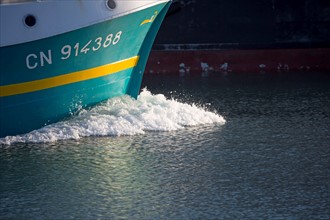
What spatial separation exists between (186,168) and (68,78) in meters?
2.81

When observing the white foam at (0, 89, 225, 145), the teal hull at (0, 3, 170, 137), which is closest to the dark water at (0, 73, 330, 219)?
the white foam at (0, 89, 225, 145)

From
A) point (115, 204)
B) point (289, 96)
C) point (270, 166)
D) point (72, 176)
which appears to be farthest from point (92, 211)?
point (289, 96)

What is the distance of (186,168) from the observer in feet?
40.1

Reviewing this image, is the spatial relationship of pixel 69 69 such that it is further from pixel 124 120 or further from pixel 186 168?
pixel 186 168

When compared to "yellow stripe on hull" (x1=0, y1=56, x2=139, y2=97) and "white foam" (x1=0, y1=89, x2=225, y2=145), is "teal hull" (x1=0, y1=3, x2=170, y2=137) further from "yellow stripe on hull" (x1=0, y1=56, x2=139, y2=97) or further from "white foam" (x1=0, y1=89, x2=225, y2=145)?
"white foam" (x1=0, y1=89, x2=225, y2=145)

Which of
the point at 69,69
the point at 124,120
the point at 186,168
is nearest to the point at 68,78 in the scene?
the point at 69,69

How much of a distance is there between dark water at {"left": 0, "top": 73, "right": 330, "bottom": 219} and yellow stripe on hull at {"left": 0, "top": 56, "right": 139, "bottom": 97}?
0.66 m

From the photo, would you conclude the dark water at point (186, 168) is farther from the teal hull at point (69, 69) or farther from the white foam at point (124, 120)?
the teal hull at point (69, 69)

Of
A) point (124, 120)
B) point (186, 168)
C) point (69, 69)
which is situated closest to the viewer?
point (186, 168)

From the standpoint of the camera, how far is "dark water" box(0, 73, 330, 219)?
1054cm

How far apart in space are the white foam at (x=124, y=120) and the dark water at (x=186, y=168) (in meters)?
0.03

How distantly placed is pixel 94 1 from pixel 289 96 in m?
4.82

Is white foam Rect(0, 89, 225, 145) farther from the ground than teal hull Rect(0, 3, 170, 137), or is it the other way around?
teal hull Rect(0, 3, 170, 137)

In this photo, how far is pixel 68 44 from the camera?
45.4ft
